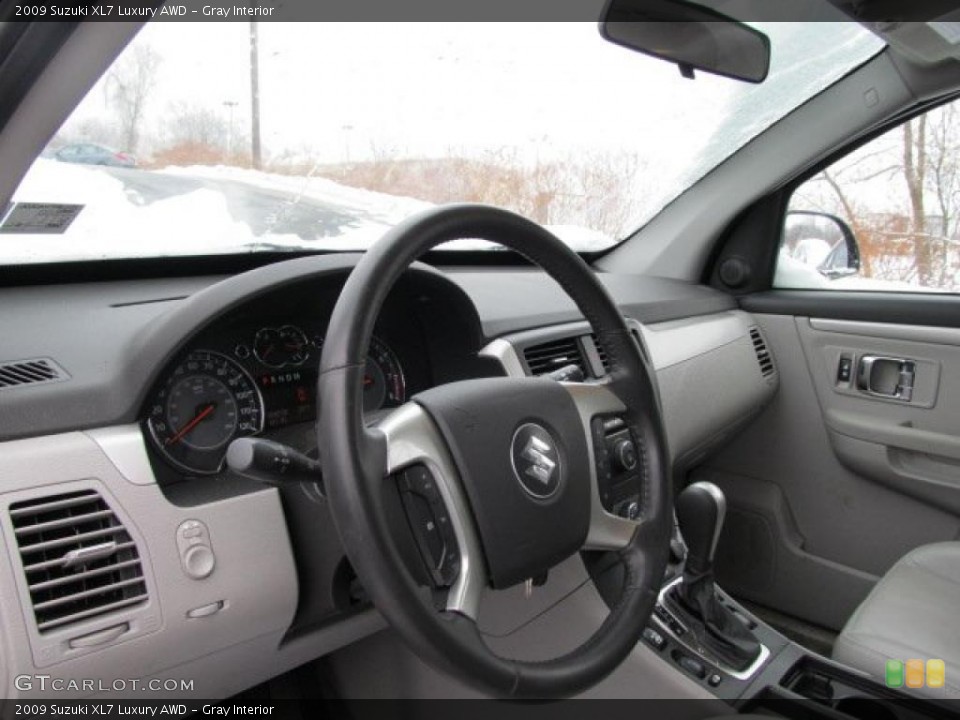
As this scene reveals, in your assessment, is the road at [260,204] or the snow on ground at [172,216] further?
the road at [260,204]

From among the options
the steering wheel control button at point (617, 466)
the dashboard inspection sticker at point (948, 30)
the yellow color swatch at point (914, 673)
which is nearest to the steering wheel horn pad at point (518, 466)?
the steering wheel control button at point (617, 466)

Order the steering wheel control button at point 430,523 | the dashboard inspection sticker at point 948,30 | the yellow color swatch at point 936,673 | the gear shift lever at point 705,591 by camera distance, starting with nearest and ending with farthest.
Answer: the steering wheel control button at point 430,523 → the yellow color swatch at point 936,673 → the gear shift lever at point 705,591 → the dashboard inspection sticker at point 948,30

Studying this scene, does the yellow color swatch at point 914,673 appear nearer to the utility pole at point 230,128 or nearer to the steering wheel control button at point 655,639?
the steering wheel control button at point 655,639

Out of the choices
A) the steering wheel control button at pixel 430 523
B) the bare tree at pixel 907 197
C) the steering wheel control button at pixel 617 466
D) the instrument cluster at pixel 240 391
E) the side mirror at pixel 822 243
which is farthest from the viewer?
the side mirror at pixel 822 243

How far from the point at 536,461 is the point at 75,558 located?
69 centimetres

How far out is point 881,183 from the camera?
8.54 ft

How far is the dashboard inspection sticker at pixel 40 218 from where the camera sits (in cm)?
127

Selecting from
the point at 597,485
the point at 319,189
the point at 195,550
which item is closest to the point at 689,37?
the point at 319,189

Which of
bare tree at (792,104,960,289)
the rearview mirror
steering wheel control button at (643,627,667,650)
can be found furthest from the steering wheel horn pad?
bare tree at (792,104,960,289)

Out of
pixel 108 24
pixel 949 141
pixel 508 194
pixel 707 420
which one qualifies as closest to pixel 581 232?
pixel 508 194

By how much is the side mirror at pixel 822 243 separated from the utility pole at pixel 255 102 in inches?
77.7

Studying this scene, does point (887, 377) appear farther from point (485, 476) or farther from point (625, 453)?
point (485, 476)

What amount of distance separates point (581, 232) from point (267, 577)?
6.59ft

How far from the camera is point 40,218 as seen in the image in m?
1.34
